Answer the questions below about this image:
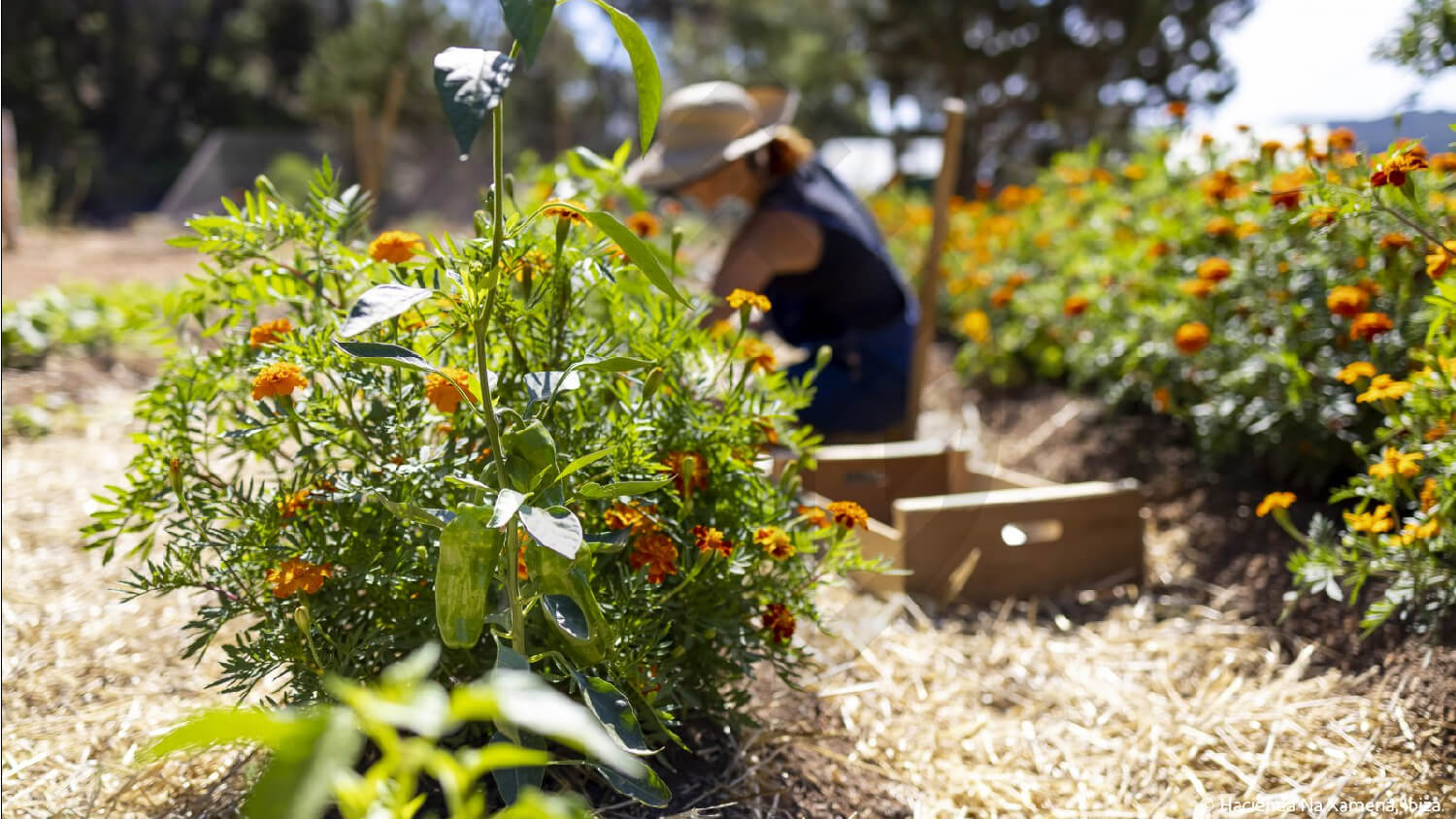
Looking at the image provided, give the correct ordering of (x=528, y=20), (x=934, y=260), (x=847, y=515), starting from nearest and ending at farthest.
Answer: (x=528, y=20)
(x=847, y=515)
(x=934, y=260)

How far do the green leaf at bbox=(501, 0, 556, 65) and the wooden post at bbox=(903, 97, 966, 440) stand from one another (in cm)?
233

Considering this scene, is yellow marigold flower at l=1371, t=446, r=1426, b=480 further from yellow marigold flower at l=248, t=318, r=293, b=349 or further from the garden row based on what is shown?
yellow marigold flower at l=248, t=318, r=293, b=349

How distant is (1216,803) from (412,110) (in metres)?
15.2

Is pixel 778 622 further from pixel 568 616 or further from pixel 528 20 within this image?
pixel 528 20

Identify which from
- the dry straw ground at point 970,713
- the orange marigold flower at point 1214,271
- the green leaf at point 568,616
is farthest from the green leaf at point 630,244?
the orange marigold flower at point 1214,271

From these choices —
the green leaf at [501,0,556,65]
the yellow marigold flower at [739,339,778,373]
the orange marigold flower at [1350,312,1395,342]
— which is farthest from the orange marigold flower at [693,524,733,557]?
the orange marigold flower at [1350,312,1395,342]

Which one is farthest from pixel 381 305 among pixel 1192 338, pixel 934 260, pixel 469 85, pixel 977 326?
pixel 977 326

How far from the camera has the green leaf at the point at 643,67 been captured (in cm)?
87

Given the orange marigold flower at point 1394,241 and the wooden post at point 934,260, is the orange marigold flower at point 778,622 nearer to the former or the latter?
the orange marigold flower at point 1394,241

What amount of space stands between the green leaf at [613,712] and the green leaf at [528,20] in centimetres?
60

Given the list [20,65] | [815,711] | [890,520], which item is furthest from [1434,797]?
[20,65]

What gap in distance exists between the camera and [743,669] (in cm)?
128

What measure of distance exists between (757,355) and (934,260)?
2.05 m

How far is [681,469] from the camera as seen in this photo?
49.0 inches
